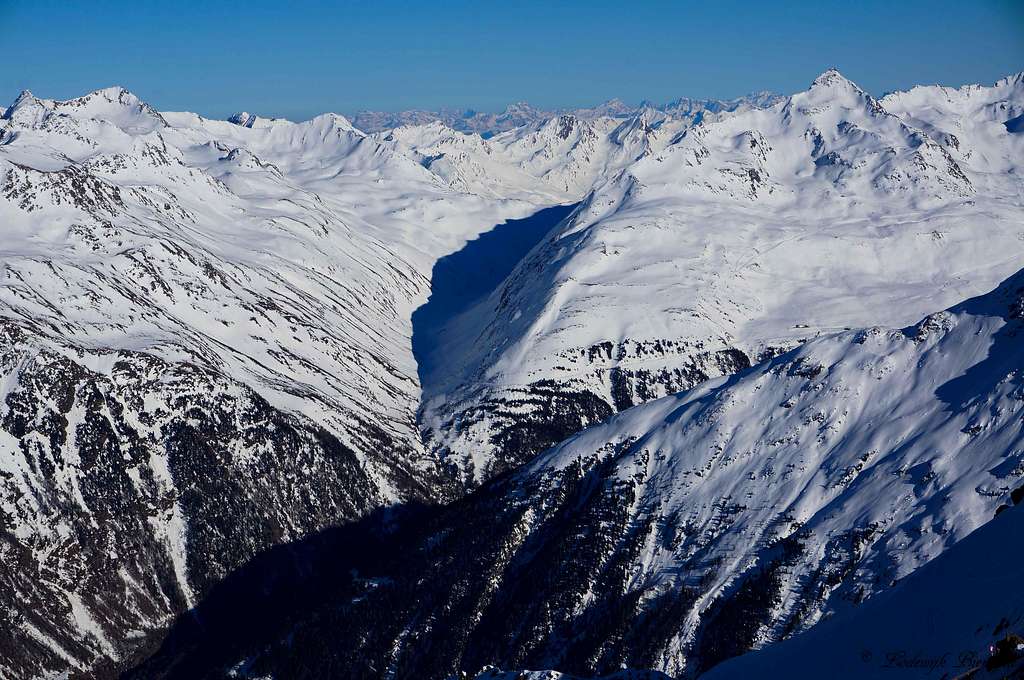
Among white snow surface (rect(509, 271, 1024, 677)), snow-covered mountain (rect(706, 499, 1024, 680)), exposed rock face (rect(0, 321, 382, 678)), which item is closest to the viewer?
snow-covered mountain (rect(706, 499, 1024, 680))

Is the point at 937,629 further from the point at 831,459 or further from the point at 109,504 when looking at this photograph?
the point at 109,504

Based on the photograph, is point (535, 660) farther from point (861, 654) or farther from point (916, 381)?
point (861, 654)

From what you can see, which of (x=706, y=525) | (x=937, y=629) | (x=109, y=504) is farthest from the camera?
(x=109, y=504)

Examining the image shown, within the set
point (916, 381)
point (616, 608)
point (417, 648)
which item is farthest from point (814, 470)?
point (417, 648)

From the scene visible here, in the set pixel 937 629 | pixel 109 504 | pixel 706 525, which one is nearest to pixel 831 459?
pixel 706 525

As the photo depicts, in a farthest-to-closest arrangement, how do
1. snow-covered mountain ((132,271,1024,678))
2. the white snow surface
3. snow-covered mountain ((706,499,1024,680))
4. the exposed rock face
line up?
the exposed rock face → snow-covered mountain ((132,271,1024,678)) → the white snow surface → snow-covered mountain ((706,499,1024,680))

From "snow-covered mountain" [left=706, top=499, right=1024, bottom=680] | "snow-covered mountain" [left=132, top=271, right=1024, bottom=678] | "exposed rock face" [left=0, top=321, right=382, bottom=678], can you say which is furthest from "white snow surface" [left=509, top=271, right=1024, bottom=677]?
"snow-covered mountain" [left=706, top=499, right=1024, bottom=680]

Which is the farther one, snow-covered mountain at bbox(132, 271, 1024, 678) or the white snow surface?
snow-covered mountain at bbox(132, 271, 1024, 678)

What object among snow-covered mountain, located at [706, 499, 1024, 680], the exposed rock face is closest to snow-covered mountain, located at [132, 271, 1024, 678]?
the exposed rock face

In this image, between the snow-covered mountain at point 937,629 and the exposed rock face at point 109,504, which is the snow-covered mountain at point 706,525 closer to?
the exposed rock face at point 109,504

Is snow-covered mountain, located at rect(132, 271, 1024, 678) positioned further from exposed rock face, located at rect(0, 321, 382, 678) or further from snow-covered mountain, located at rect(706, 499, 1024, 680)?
snow-covered mountain, located at rect(706, 499, 1024, 680)
